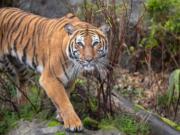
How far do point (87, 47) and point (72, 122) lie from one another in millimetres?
688

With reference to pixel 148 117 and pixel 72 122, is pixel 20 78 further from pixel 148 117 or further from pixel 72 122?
pixel 148 117

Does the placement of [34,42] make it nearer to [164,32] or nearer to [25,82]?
[25,82]

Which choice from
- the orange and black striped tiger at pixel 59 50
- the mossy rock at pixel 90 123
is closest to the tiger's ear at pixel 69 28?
the orange and black striped tiger at pixel 59 50

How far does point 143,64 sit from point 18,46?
2.83 metres

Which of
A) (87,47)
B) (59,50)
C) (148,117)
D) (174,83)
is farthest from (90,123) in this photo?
(174,83)

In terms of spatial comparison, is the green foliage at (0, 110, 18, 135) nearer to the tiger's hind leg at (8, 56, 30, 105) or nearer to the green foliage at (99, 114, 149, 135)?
the tiger's hind leg at (8, 56, 30, 105)

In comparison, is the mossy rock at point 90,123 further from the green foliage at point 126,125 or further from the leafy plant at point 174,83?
the leafy plant at point 174,83

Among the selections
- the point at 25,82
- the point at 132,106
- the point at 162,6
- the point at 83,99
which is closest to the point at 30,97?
the point at 25,82

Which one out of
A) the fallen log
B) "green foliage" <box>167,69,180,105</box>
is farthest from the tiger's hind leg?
"green foliage" <box>167,69,180,105</box>

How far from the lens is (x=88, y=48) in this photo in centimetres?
476

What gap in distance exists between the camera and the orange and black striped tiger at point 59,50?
4.83m

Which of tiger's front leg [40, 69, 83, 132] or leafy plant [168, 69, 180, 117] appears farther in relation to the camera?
leafy plant [168, 69, 180, 117]

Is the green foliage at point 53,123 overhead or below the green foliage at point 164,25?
below

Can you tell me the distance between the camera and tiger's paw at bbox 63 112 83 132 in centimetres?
498
